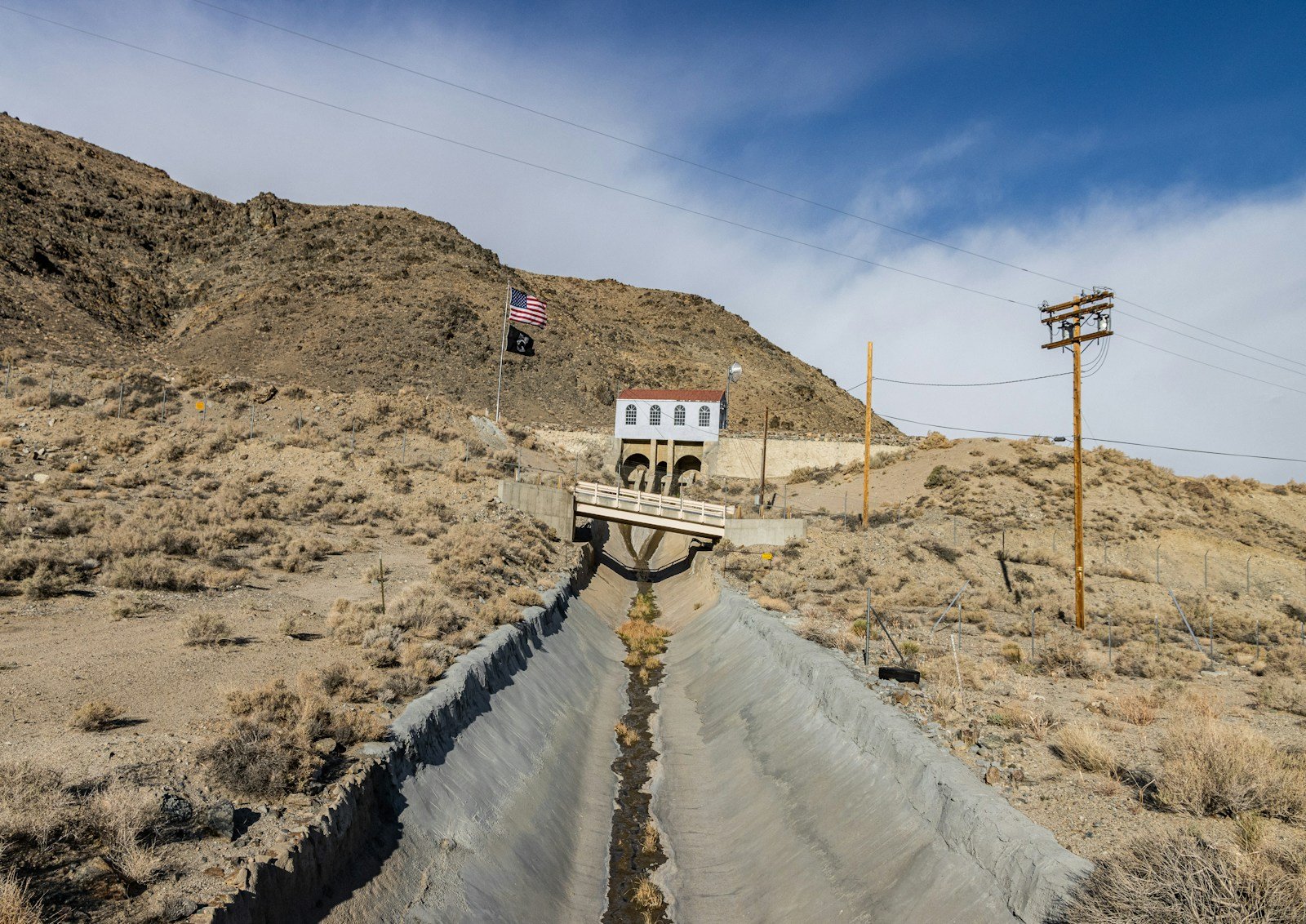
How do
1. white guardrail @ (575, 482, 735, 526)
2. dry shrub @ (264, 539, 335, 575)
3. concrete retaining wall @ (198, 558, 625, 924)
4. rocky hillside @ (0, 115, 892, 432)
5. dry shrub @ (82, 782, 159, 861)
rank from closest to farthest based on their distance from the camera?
dry shrub @ (82, 782, 159, 861) < concrete retaining wall @ (198, 558, 625, 924) < dry shrub @ (264, 539, 335, 575) < white guardrail @ (575, 482, 735, 526) < rocky hillside @ (0, 115, 892, 432)

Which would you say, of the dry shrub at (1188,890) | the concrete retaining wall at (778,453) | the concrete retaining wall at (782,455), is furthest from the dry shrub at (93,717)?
the concrete retaining wall at (782,455)

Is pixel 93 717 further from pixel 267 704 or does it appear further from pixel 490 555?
pixel 490 555

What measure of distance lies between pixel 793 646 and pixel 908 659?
10.5ft

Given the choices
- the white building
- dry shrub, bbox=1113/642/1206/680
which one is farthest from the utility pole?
the white building

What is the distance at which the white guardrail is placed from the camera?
4072cm

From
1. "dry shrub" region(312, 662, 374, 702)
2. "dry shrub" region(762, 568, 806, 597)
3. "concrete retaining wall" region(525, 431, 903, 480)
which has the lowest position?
"dry shrub" region(312, 662, 374, 702)

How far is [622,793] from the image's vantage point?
60.6 ft

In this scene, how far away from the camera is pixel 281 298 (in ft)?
301

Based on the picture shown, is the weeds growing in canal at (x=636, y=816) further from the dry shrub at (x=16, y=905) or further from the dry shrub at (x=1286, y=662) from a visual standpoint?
the dry shrub at (x=1286, y=662)

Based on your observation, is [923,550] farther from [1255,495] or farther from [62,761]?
[62,761]

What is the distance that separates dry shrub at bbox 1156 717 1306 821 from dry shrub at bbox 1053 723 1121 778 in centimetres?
78

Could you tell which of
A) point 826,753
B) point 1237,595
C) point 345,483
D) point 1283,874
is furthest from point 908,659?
point 345,483

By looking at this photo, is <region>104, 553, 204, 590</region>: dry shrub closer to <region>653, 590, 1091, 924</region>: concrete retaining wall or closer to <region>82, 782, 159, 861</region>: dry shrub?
<region>82, 782, 159, 861</region>: dry shrub

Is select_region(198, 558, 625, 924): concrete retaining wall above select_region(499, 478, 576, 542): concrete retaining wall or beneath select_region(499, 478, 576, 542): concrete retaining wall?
beneath
